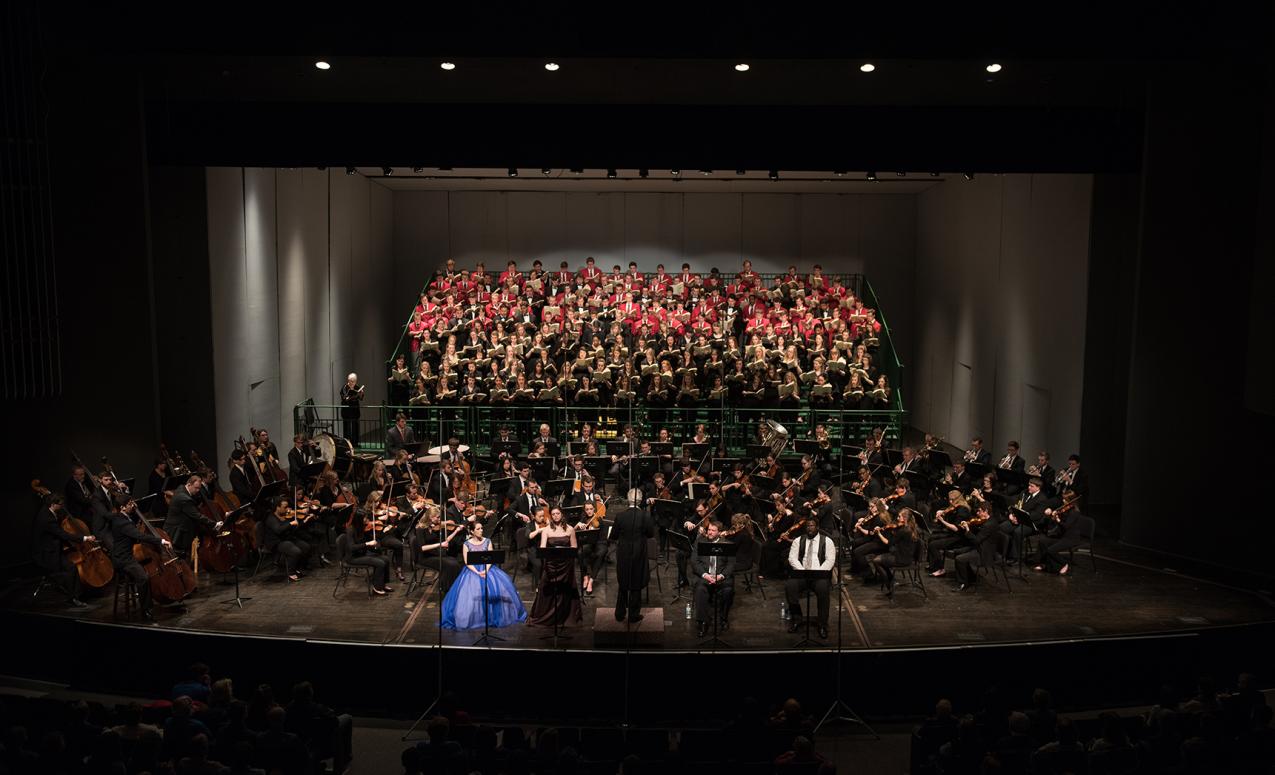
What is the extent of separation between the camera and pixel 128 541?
11.9 m

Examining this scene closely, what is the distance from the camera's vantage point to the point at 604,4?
44.7 ft

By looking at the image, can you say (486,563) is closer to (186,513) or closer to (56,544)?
(186,513)

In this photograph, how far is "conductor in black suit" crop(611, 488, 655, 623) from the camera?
11.9m

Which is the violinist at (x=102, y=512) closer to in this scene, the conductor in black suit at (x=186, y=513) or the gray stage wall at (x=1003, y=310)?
the conductor in black suit at (x=186, y=513)

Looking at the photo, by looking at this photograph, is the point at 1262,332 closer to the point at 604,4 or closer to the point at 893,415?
the point at 893,415

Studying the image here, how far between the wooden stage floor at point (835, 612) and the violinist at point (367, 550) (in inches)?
8.2

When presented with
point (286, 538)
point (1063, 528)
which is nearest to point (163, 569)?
point (286, 538)

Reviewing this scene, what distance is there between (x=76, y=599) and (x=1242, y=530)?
14448 millimetres

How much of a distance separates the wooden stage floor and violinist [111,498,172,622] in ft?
1.80

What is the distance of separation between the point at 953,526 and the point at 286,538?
327 inches

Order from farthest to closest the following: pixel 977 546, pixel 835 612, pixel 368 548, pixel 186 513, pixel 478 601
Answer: pixel 977 546 < pixel 368 548 < pixel 835 612 < pixel 186 513 < pixel 478 601

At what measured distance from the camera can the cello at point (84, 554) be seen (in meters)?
12.3

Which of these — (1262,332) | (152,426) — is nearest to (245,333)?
(152,426)

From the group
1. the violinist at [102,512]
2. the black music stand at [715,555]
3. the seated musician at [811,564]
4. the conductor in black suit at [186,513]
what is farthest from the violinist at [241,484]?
the seated musician at [811,564]
